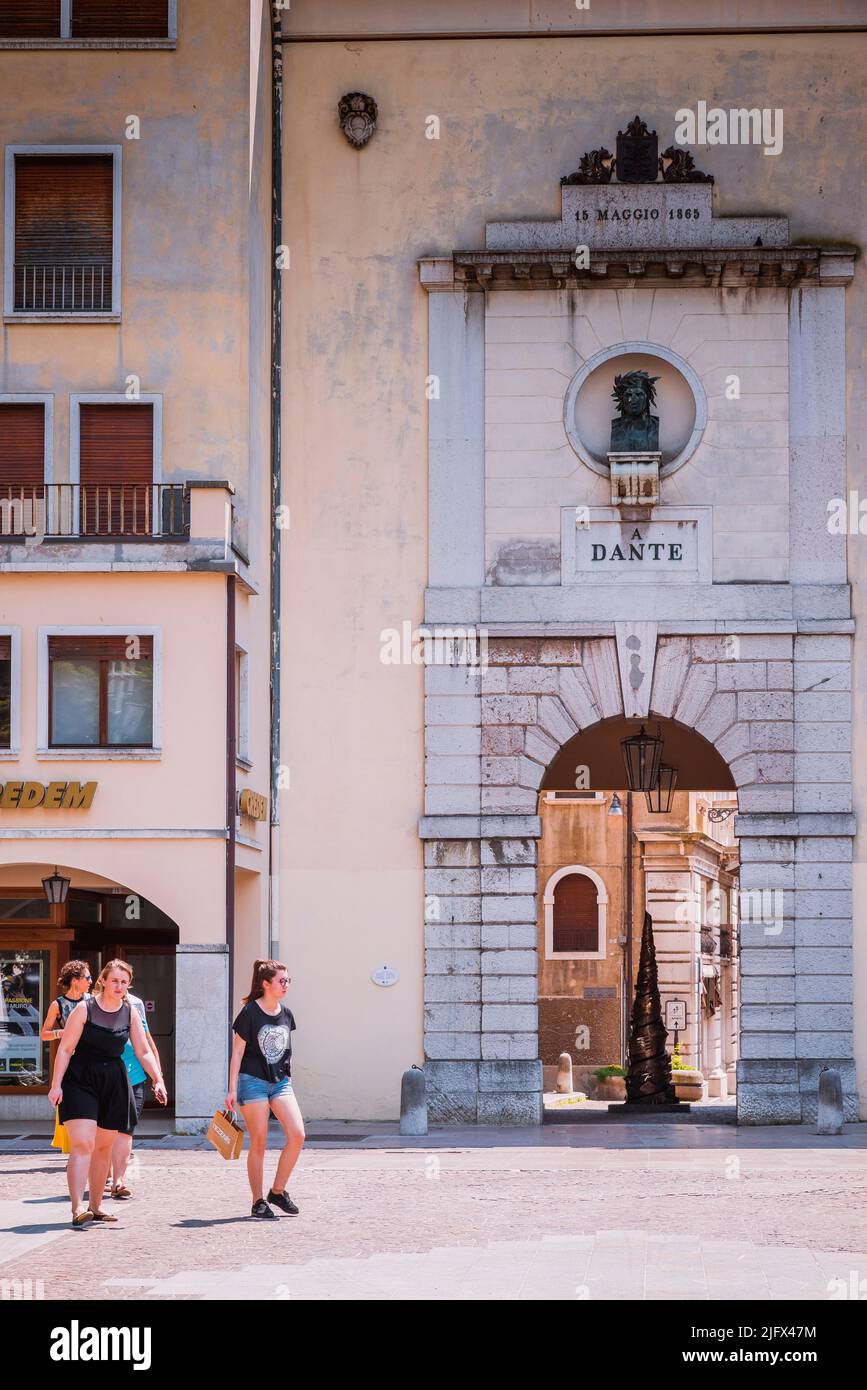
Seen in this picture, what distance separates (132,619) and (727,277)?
8.60m

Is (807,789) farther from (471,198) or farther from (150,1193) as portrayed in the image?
(150,1193)

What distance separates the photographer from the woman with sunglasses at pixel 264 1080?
16.1 m

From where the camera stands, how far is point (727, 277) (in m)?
28.1

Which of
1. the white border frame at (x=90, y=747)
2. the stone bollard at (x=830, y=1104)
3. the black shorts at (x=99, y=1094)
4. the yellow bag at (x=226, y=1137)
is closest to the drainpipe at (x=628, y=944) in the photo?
the stone bollard at (x=830, y=1104)

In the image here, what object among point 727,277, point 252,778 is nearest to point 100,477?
point 252,778

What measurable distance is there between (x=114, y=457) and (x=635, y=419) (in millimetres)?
6419

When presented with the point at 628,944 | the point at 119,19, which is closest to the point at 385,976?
the point at 119,19

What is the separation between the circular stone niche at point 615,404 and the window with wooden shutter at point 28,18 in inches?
308

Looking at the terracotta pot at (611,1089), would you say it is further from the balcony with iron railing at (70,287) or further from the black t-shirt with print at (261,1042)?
the black t-shirt with print at (261,1042)

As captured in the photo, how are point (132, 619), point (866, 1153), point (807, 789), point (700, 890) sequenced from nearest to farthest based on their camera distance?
1. point (866, 1153)
2. point (132, 619)
3. point (807, 789)
4. point (700, 890)

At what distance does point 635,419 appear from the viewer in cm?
2805

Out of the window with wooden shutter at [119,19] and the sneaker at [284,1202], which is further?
the window with wooden shutter at [119,19]

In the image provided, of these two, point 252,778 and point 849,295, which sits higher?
point 849,295

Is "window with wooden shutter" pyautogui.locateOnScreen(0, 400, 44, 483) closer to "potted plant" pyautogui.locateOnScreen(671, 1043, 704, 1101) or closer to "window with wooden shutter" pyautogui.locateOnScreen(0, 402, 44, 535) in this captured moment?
"window with wooden shutter" pyautogui.locateOnScreen(0, 402, 44, 535)
